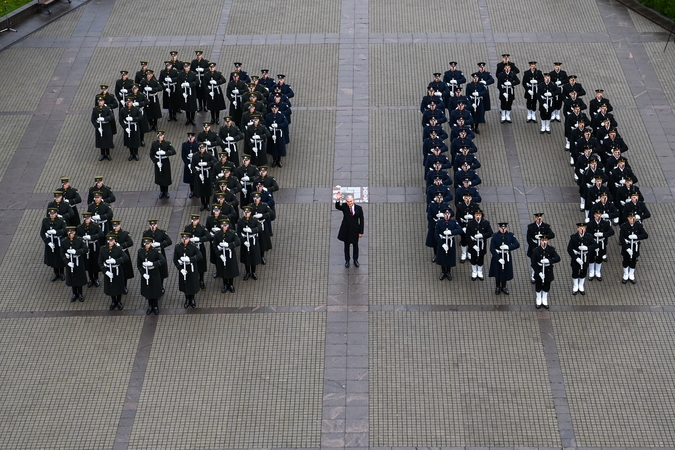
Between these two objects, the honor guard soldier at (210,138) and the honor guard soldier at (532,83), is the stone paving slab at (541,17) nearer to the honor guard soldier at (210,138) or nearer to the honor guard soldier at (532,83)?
the honor guard soldier at (532,83)

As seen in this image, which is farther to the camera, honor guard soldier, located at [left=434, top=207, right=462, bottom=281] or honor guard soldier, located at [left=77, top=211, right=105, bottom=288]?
honor guard soldier, located at [left=434, top=207, right=462, bottom=281]

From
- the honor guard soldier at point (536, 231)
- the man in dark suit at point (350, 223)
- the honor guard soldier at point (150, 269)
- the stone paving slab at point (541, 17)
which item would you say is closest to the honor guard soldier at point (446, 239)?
the honor guard soldier at point (536, 231)

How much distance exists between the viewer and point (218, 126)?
102 feet

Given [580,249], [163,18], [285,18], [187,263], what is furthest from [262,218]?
[163,18]

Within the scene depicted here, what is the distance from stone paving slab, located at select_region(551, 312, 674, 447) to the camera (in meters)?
20.8

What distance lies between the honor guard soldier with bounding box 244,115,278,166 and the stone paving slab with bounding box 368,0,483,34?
879 cm

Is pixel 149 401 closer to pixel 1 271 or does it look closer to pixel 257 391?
pixel 257 391

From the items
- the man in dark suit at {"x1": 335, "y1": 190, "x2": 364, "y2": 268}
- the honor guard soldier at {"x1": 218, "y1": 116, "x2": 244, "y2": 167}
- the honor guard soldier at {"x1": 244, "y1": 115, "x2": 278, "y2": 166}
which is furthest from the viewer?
the honor guard soldier at {"x1": 244, "y1": 115, "x2": 278, "y2": 166}

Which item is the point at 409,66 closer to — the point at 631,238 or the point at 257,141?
the point at 257,141

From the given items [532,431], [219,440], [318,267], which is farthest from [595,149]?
[219,440]

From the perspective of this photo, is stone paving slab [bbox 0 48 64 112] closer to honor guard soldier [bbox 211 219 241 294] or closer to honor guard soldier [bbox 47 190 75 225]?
honor guard soldier [bbox 47 190 75 225]

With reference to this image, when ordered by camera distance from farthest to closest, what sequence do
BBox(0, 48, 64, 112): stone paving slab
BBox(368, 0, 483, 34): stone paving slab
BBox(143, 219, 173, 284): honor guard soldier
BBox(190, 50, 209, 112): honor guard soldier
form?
BBox(368, 0, 483, 34): stone paving slab
BBox(0, 48, 64, 112): stone paving slab
BBox(190, 50, 209, 112): honor guard soldier
BBox(143, 219, 173, 284): honor guard soldier

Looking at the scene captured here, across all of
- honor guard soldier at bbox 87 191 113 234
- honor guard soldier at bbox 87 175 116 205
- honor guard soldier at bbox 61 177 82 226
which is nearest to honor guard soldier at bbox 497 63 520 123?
honor guard soldier at bbox 87 175 116 205

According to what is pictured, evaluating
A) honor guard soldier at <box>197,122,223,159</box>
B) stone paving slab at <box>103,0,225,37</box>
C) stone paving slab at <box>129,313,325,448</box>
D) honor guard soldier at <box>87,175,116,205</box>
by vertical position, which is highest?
honor guard soldier at <box>87,175,116,205</box>
